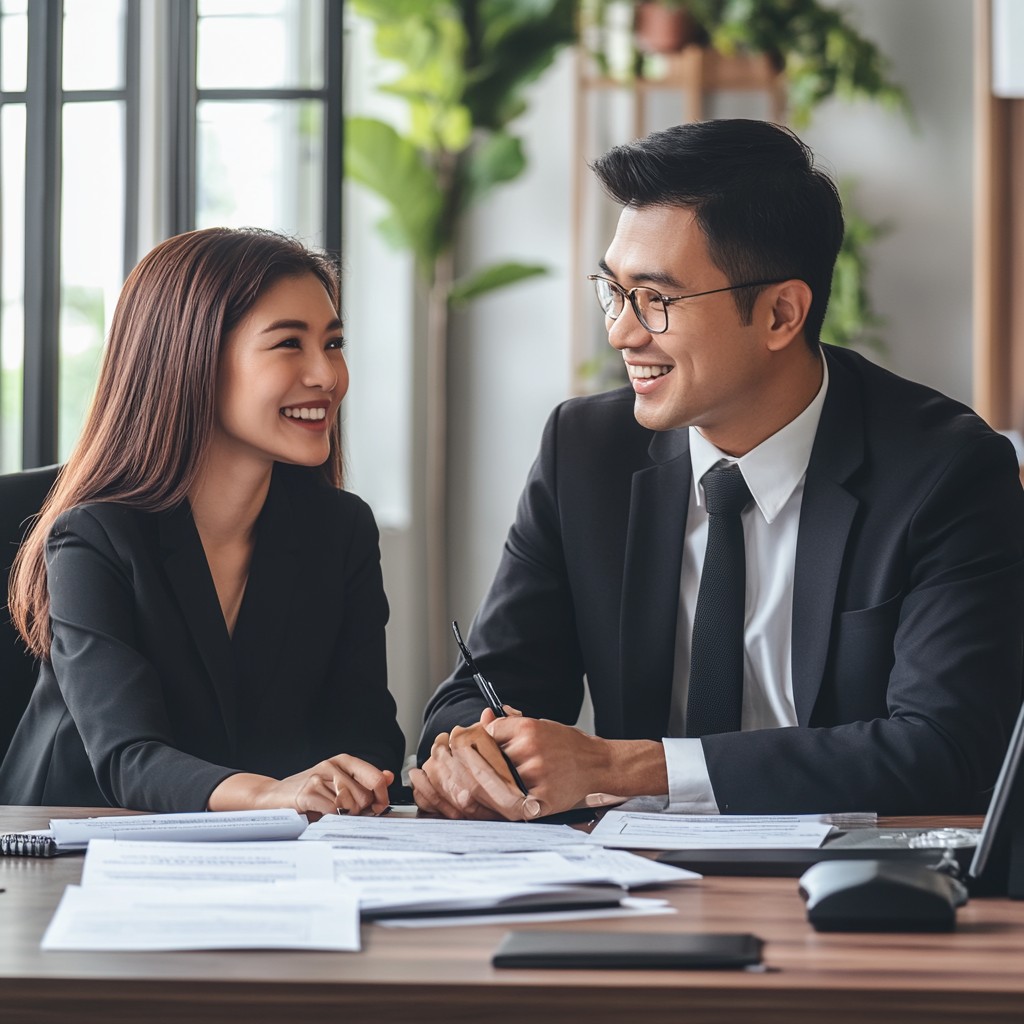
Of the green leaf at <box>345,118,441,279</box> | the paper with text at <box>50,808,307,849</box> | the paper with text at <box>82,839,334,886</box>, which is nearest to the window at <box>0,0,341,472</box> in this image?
the green leaf at <box>345,118,441,279</box>

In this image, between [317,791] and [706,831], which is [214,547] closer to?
[317,791]

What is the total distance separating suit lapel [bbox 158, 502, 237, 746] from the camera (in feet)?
5.29

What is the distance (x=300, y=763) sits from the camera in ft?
5.60

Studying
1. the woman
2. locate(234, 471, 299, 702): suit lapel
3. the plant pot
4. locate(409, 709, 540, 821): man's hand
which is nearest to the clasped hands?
locate(409, 709, 540, 821): man's hand

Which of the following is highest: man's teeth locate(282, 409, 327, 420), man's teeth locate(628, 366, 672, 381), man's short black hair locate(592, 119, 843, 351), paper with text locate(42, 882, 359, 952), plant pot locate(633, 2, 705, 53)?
plant pot locate(633, 2, 705, 53)

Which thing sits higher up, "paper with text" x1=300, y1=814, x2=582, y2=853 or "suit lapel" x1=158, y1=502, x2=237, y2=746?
"suit lapel" x1=158, y1=502, x2=237, y2=746

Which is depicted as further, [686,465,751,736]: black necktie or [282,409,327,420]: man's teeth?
[282,409,327,420]: man's teeth

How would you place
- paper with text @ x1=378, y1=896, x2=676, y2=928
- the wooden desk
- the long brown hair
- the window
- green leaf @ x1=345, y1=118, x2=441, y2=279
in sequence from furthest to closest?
1. green leaf @ x1=345, y1=118, x2=441, y2=279
2. the window
3. the long brown hair
4. paper with text @ x1=378, y1=896, x2=676, y2=928
5. the wooden desk

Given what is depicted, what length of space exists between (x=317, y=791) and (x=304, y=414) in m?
0.60

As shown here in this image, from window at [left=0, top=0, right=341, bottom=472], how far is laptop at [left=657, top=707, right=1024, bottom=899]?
1.58 metres

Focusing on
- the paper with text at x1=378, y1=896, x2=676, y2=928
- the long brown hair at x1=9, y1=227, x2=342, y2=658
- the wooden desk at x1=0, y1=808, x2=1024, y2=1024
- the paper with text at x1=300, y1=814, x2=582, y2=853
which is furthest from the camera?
the long brown hair at x1=9, y1=227, x2=342, y2=658

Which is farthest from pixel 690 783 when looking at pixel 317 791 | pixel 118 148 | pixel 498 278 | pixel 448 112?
pixel 448 112

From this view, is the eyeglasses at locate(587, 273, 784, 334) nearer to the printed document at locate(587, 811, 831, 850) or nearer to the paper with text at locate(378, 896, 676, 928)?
the printed document at locate(587, 811, 831, 850)

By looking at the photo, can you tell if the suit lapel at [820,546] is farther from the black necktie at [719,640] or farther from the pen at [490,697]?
the pen at [490,697]
